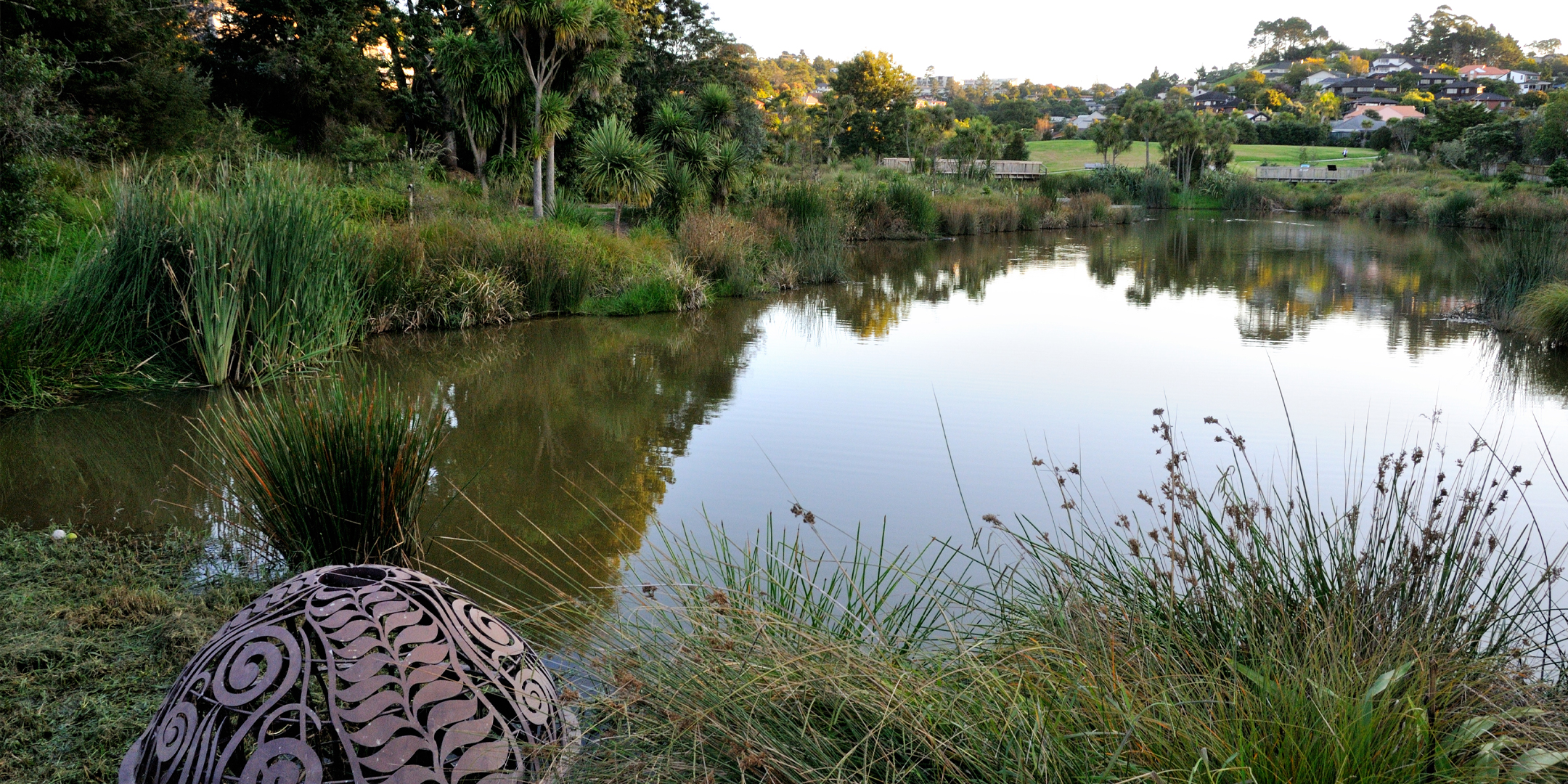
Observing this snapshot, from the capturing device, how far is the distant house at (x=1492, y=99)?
2975 inches

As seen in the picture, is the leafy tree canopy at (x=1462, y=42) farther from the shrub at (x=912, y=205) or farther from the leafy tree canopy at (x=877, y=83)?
the shrub at (x=912, y=205)

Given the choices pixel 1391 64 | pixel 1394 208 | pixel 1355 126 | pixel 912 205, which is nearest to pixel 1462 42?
pixel 1391 64

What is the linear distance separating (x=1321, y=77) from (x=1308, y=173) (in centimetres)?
7893

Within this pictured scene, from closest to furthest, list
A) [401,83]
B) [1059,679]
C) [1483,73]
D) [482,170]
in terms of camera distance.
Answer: [1059,679]
[482,170]
[401,83]
[1483,73]

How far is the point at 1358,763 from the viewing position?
163 cm

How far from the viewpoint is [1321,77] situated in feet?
377

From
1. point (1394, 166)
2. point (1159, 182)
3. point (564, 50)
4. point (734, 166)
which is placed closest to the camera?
point (564, 50)

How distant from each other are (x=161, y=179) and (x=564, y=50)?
33.4ft

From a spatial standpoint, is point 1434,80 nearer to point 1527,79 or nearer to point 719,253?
point 1527,79

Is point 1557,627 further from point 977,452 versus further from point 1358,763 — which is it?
point 977,452

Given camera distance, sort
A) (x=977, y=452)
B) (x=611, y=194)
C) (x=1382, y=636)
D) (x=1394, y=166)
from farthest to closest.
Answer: (x=1394, y=166)
(x=611, y=194)
(x=977, y=452)
(x=1382, y=636)

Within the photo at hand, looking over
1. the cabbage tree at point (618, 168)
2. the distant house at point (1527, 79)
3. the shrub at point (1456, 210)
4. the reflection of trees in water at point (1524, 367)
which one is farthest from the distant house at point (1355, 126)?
the reflection of trees in water at point (1524, 367)

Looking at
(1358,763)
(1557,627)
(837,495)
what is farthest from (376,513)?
(1557,627)

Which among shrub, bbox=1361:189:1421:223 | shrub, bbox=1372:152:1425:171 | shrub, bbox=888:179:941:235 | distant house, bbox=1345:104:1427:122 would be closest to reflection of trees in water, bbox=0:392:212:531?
shrub, bbox=888:179:941:235
